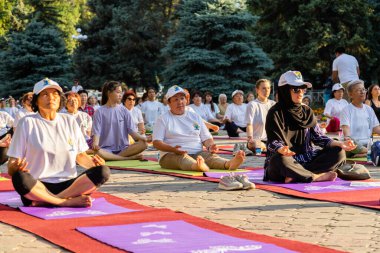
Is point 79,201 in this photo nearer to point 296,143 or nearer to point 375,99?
point 296,143

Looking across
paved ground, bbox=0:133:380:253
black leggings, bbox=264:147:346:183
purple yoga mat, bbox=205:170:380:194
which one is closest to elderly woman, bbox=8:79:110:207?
paved ground, bbox=0:133:380:253

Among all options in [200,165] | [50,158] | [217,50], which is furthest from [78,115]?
[217,50]

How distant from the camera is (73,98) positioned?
50.0 ft

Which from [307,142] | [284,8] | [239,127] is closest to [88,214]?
[307,142]

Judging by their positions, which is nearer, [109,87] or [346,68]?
[109,87]

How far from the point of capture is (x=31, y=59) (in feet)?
141

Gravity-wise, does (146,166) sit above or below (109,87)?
below

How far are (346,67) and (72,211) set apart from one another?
48.0ft

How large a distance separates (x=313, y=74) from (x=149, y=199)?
3278 centimetres

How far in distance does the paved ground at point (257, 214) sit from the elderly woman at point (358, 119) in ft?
12.2

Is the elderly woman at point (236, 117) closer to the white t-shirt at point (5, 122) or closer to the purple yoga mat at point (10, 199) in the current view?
the white t-shirt at point (5, 122)

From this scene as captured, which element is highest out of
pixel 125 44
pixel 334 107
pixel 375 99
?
pixel 125 44

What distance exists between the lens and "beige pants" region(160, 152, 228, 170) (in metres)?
11.7

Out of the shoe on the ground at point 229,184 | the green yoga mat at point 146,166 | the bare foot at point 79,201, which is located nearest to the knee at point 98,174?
the bare foot at point 79,201
